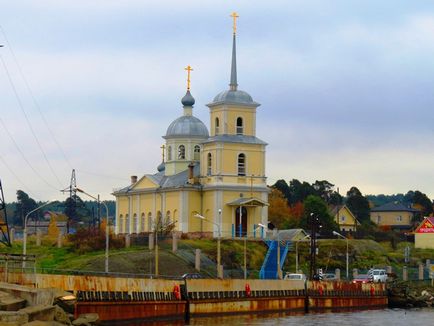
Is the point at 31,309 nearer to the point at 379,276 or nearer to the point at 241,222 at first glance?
the point at 379,276

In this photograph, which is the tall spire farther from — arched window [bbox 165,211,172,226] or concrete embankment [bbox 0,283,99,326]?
concrete embankment [bbox 0,283,99,326]

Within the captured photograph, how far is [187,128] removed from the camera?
135 metres

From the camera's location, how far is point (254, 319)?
7544 centimetres

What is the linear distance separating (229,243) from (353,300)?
2369cm

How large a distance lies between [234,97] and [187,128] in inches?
422

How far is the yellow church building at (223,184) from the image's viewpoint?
122m

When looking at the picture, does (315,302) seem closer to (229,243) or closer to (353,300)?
(353,300)

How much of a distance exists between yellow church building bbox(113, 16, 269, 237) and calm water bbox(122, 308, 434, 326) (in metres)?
33.9

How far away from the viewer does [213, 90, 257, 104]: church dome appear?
12512 centimetres

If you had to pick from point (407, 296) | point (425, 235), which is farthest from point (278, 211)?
point (407, 296)

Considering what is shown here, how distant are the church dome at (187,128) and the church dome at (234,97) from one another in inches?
336

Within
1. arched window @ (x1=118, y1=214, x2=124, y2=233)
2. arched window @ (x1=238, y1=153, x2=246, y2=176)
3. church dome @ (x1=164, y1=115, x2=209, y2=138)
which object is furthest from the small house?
arched window @ (x1=118, y1=214, x2=124, y2=233)

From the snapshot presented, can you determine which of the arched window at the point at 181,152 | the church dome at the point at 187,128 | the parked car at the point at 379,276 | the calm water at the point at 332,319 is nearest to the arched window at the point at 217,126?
the church dome at the point at 187,128

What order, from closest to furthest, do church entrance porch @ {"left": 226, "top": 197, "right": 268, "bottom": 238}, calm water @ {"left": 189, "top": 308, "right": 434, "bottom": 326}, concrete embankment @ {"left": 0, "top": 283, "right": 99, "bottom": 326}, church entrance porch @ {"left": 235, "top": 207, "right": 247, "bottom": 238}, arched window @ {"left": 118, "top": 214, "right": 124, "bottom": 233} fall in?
concrete embankment @ {"left": 0, "top": 283, "right": 99, "bottom": 326} < calm water @ {"left": 189, "top": 308, "right": 434, "bottom": 326} < church entrance porch @ {"left": 226, "top": 197, "right": 268, "bottom": 238} < church entrance porch @ {"left": 235, "top": 207, "right": 247, "bottom": 238} < arched window @ {"left": 118, "top": 214, "right": 124, "bottom": 233}
